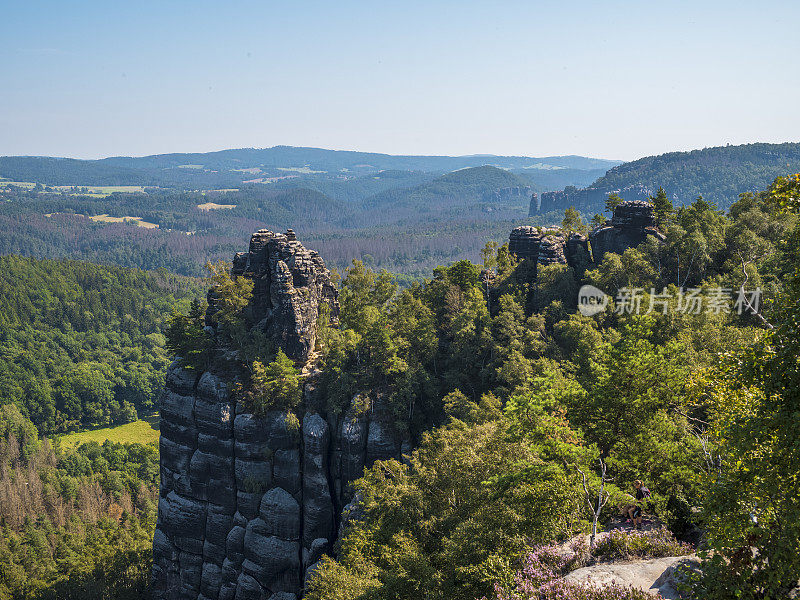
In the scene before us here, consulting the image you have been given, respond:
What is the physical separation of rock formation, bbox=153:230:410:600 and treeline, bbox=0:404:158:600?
9642 mm

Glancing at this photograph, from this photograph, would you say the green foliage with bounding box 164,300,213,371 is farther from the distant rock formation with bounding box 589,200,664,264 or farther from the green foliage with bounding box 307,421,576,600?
the distant rock formation with bounding box 589,200,664,264

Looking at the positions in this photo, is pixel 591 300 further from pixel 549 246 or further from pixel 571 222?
pixel 571 222

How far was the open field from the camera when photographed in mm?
141325

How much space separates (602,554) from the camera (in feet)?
68.3

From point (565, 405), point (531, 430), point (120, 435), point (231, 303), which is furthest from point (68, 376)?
point (531, 430)

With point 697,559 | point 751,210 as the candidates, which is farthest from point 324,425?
point 751,210

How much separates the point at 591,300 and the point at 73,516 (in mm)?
93972

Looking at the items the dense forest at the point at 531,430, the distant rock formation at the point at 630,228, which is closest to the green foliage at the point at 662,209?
the dense forest at the point at 531,430

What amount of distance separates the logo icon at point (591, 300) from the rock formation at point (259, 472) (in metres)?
25.0

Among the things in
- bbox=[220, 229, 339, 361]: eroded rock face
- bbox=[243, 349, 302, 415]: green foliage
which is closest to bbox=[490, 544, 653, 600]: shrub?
bbox=[243, 349, 302, 415]: green foliage

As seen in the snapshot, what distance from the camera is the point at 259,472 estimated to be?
5578 cm

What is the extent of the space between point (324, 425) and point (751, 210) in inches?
2268

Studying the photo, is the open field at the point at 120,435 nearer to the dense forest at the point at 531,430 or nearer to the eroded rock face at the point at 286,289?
the dense forest at the point at 531,430

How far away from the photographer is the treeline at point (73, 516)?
208 feet
